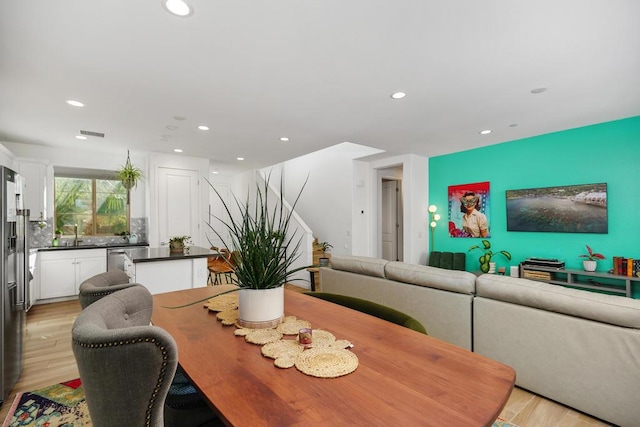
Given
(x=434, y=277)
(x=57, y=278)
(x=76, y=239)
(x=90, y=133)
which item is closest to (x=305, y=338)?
(x=434, y=277)

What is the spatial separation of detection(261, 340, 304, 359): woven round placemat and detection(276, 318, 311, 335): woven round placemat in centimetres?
10

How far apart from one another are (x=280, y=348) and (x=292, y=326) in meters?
0.24

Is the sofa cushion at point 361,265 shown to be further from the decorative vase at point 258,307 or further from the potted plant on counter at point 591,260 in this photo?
the potted plant on counter at point 591,260

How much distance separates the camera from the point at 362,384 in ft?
3.04

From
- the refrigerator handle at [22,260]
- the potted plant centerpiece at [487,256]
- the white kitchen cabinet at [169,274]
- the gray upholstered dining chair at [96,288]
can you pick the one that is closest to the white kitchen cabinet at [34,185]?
the refrigerator handle at [22,260]

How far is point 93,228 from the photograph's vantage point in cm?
563

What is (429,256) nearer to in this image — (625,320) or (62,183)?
(625,320)

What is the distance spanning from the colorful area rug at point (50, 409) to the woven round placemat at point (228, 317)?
4.51 feet

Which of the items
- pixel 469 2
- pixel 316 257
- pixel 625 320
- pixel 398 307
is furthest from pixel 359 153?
pixel 625 320

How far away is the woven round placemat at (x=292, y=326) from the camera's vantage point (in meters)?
1.35

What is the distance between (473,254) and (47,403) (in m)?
5.74

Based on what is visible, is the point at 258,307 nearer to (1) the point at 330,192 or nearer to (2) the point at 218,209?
(1) the point at 330,192

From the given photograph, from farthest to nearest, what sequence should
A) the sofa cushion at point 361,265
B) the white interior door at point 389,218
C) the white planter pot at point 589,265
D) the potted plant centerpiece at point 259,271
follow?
the white interior door at point 389,218
the white planter pot at point 589,265
the sofa cushion at point 361,265
the potted plant centerpiece at point 259,271

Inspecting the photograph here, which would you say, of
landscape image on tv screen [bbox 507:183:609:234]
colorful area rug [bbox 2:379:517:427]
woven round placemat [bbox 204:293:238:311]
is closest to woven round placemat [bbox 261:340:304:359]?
woven round placemat [bbox 204:293:238:311]
